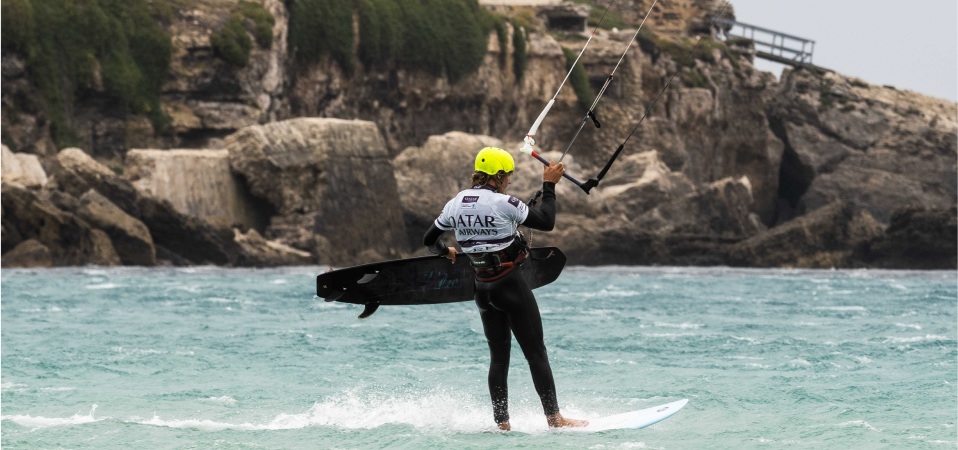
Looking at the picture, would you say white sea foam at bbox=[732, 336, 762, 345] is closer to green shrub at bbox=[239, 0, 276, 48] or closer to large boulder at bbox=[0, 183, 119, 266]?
large boulder at bbox=[0, 183, 119, 266]

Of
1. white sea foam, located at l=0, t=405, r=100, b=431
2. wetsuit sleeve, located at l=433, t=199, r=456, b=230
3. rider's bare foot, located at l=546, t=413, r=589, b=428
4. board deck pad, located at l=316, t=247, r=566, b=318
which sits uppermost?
wetsuit sleeve, located at l=433, t=199, r=456, b=230

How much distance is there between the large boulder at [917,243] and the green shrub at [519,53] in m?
20.2

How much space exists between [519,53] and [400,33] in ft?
24.7

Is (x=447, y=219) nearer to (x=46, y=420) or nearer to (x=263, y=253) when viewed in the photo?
(x=46, y=420)

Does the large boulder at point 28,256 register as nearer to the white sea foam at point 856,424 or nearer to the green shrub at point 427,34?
the green shrub at point 427,34

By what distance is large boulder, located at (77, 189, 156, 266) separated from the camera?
3072 centimetres

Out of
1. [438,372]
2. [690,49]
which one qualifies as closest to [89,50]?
[438,372]

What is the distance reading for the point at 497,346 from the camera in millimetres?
7504

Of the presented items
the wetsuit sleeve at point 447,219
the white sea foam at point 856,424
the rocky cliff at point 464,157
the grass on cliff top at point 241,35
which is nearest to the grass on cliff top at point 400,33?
the rocky cliff at point 464,157

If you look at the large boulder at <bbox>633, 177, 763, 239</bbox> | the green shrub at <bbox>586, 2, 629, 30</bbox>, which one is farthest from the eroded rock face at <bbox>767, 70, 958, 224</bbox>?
the green shrub at <bbox>586, 2, 629, 30</bbox>

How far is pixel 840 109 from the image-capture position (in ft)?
201

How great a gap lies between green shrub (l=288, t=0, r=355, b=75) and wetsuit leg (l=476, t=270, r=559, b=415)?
40416 mm

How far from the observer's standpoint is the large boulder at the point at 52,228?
29.6 meters

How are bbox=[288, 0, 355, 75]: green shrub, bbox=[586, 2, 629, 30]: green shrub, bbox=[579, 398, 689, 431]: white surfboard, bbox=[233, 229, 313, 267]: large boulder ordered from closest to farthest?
bbox=[579, 398, 689, 431]: white surfboard < bbox=[233, 229, 313, 267]: large boulder < bbox=[288, 0, 355, 75]: green shrub < bbox=[586, 2, 629, 30]: green shrub
